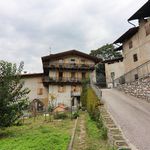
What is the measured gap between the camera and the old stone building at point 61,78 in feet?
155

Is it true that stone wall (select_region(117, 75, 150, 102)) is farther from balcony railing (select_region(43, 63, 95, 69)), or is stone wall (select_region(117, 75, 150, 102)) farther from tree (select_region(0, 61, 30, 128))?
balcony railing (select_region(43, 63, 95, 69))

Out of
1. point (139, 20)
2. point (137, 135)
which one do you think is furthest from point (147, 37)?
point (137, 135)

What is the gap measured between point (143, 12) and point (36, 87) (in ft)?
88.8

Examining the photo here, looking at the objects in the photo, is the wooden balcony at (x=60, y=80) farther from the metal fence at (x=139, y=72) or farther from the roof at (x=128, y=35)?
the metal fence at (x=139, y=72)

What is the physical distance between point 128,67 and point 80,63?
17315 millimetres

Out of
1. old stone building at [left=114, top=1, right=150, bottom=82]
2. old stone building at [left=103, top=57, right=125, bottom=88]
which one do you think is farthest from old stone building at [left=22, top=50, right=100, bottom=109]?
old stone building at [left=114, top=1, right=150, bottom=82]

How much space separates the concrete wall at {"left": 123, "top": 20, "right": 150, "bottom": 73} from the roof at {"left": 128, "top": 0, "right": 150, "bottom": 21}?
0.78 m

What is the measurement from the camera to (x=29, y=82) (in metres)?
48.9

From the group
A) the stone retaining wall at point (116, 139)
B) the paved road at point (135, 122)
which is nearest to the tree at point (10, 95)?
the paved road at point (135, 122)

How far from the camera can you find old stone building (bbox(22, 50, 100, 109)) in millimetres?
47188

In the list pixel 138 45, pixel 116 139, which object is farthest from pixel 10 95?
pixel 138 45

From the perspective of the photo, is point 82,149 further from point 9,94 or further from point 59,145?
point 9,94

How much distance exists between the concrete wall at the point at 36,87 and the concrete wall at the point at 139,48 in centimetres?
2006

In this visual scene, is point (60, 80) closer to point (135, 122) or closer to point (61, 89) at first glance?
point (61, 89)
